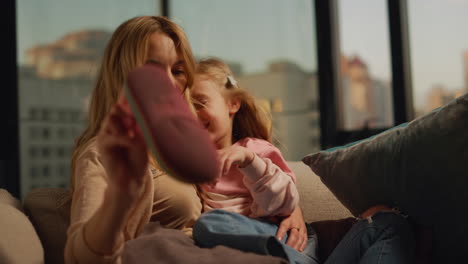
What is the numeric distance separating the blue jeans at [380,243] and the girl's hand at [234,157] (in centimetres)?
31

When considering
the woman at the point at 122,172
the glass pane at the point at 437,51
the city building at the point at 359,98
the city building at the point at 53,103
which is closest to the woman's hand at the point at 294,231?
the woman at the point at 122,172

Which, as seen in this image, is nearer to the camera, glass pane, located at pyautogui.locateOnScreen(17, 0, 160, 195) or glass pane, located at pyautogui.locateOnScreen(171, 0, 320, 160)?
glass pane, located at pyautogui.locateOnScreen(17, 0, 160, 195)

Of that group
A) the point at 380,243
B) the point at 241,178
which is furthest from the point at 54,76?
the point at 380,243

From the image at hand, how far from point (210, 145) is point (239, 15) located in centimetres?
297

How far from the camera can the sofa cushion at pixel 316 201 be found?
5.00ft

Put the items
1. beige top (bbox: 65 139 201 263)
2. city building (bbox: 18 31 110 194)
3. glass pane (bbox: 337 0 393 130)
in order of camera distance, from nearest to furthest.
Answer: beige top (bbox: 65 139 201 263), glass pane (bbox: 337 0 393 130), city building (bbox: 18 31 110 194)

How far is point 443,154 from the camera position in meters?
1.14

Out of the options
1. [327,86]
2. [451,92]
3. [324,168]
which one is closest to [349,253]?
[324,168]

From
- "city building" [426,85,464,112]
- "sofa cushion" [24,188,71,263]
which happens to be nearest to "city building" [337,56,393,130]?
"city building" [426,85,464,112]

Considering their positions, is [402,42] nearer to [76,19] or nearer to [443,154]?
[443,154]

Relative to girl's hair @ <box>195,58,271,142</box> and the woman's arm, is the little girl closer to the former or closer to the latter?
girl's hair @ <box>195,58,271,142</box>

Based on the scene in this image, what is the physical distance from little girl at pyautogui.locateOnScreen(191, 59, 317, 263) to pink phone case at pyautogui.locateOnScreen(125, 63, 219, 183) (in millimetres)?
270

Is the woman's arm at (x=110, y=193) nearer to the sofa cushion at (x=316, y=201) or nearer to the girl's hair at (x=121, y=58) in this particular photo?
the girl's hair at (x=121, y=58)

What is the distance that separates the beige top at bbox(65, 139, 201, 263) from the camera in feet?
2.91
